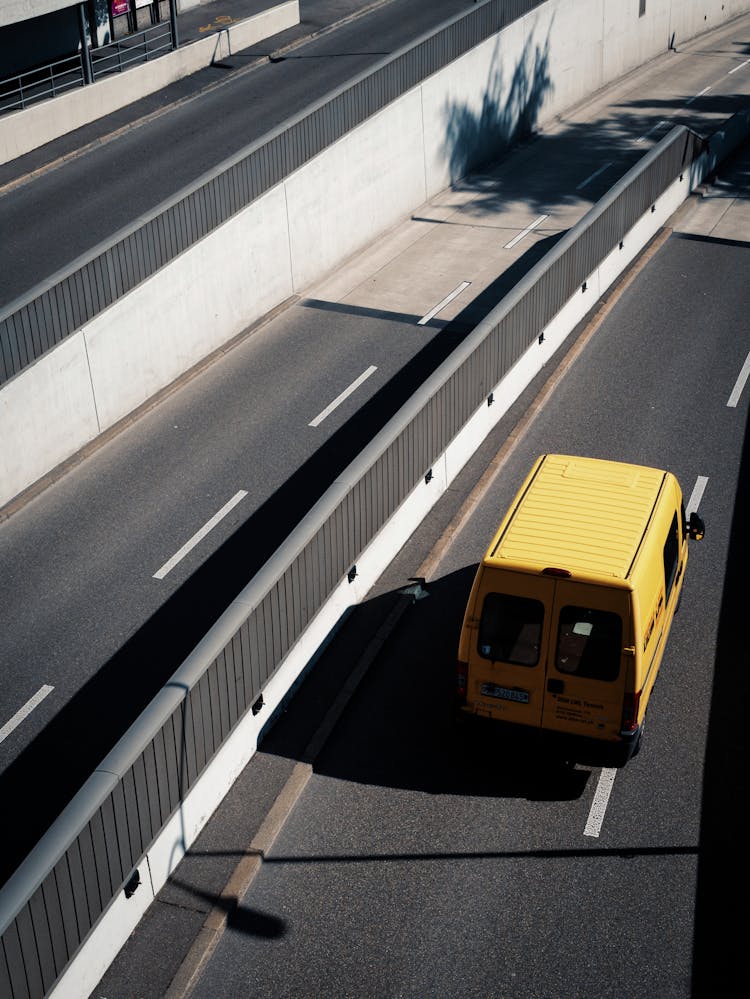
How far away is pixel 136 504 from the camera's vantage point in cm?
1697

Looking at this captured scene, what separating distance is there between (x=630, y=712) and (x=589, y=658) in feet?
2.18

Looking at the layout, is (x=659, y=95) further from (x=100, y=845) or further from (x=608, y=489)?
(x=100, y=845)

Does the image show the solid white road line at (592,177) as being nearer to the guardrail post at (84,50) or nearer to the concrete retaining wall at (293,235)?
the concrete retaining wall at (293,235)

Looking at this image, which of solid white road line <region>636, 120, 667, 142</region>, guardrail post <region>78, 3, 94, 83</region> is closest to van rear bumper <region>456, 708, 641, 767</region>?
guardrail post <region>78, 3, 94, 83</region>

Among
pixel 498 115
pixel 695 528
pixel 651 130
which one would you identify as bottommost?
pixel 695 528

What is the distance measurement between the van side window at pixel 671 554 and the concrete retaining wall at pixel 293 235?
10.4 meters

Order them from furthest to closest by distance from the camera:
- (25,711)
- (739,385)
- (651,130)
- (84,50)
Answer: (651,130), (84,50), (739,385), (25,711)

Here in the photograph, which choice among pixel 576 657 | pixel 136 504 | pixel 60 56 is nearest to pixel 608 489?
pixel 576 657

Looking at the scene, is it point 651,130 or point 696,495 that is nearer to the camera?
point 696,495

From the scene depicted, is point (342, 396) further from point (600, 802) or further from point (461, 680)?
point (600, 802)

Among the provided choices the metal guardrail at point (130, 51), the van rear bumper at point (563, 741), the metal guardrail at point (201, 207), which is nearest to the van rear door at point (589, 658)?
the van rear bumper at point (563, 741)

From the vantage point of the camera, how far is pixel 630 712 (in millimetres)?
10562

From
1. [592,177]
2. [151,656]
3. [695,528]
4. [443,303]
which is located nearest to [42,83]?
[443,303]

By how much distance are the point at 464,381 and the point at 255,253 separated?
7.98 m
